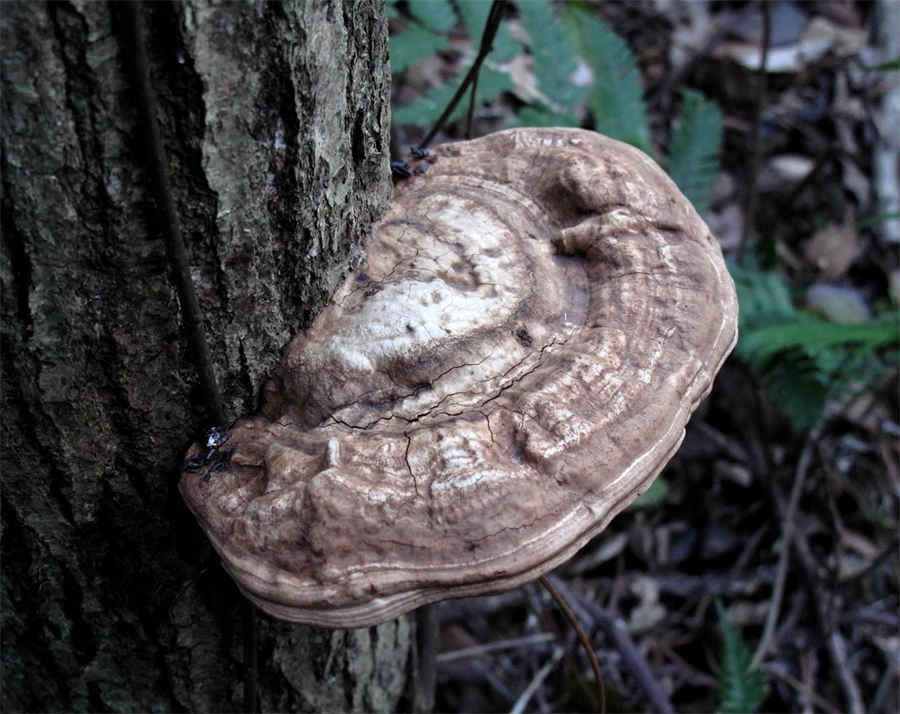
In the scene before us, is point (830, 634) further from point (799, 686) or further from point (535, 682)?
point (535, 682)

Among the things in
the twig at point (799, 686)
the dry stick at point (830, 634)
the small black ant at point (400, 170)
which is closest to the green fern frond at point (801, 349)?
the dry stick at point (830, 634)

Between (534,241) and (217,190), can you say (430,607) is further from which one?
(217,190)

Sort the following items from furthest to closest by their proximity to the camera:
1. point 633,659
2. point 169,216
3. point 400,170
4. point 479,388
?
point 633,659 < point 400,170 < point 479,388 < point 169,216

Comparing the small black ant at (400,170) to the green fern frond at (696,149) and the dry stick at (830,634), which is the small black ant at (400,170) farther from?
the dry stick at (830,634)

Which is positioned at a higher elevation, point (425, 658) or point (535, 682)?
point (425, 658)

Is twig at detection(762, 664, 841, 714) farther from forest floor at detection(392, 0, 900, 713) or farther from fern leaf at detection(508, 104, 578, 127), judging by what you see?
fern leaf at detection(508, 104, 578, 127)

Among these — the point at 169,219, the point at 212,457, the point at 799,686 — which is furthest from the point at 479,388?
the point at 799,686

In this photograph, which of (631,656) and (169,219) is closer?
(169,219)
